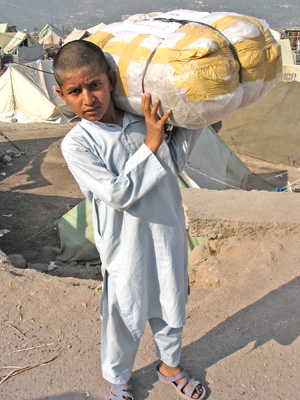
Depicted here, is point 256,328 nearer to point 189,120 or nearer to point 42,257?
point 189,120

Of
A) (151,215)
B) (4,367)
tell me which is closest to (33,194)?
(4,367)

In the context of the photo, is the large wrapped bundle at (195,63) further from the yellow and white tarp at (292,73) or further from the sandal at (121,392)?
the yellow and white tarp at (292,73)

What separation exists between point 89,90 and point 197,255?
8.50ft

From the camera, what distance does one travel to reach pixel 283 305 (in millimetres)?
2793

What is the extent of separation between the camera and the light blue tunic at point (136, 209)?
156cm

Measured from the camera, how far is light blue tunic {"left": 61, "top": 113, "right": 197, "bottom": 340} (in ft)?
5.12

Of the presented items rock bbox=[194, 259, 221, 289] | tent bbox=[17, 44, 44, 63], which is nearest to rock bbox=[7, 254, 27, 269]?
rock bbox=[194, 259, 221, 289]

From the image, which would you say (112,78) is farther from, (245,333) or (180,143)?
(245,333)

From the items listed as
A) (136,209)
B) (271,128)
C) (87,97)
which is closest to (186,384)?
(136,209)

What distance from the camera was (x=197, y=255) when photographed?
3.83 metres

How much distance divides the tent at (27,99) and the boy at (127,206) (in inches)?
451

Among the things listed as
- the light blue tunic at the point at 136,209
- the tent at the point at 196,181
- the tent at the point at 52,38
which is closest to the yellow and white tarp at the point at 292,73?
the tent at the point at 196,181

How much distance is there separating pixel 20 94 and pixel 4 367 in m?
12.2

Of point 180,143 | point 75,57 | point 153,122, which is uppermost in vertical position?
point 75,57
